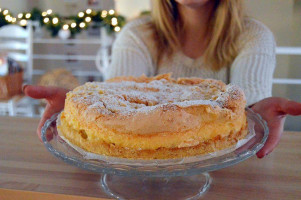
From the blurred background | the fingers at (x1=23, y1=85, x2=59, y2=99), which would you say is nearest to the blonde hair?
the fingers at (x1=23, y1=85, x2=59, y2=99)

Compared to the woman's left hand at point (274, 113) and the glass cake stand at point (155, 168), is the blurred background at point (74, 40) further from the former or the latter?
the glass cake stand at point (155, 168)

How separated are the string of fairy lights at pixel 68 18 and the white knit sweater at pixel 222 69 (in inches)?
67.6

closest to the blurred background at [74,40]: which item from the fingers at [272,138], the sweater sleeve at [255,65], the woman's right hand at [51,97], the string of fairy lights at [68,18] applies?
the string of fairy lights at [68,18]

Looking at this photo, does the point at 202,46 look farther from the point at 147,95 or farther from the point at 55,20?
the point at 55,20

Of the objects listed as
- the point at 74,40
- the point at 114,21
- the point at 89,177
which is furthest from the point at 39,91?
the point at 74,40

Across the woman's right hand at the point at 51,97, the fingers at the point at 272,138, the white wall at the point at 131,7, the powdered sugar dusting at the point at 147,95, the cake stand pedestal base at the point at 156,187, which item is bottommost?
the cake stand pedestal base at the point at 156,187

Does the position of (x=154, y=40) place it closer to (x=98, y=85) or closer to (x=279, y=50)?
(x=98, y=85)

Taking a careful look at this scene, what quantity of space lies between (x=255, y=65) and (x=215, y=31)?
7.5 inches

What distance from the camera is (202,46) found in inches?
47.7

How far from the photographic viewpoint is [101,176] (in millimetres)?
548

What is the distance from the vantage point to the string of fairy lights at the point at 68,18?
2.91 m

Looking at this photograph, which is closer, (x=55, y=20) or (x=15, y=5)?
(x=55, y=20)

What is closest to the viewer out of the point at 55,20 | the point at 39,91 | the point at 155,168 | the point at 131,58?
the point at 155,168

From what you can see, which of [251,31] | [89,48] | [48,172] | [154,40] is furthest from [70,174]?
[89,48]
